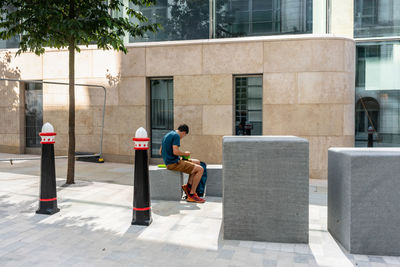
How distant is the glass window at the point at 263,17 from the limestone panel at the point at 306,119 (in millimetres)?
2035

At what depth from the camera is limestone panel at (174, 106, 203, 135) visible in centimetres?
1005

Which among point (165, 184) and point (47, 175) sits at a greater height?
point (47, 175)

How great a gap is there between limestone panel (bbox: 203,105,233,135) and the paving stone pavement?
3.65 m

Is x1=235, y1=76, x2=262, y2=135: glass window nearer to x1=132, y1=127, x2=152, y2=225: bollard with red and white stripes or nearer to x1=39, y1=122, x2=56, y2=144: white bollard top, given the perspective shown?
x1=132, y1=127, x2=152, y2=225: bollard with red and white stripes

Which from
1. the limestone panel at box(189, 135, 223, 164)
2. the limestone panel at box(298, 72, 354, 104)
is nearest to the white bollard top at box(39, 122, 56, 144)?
the limestone panel at box(189, 135, 223, 164)

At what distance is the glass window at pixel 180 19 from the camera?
33.3ft

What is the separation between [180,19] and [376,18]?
5317 millimetres

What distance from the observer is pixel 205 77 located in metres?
9.93

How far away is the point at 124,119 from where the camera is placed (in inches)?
423

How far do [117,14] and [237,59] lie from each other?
4.06 meters

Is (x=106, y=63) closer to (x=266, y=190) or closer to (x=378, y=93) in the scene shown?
(x=378, y=93)

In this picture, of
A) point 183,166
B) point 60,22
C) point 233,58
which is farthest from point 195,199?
point 233,58

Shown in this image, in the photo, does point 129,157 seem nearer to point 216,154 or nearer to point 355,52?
point 216,154

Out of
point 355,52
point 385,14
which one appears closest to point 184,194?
point 355,52
